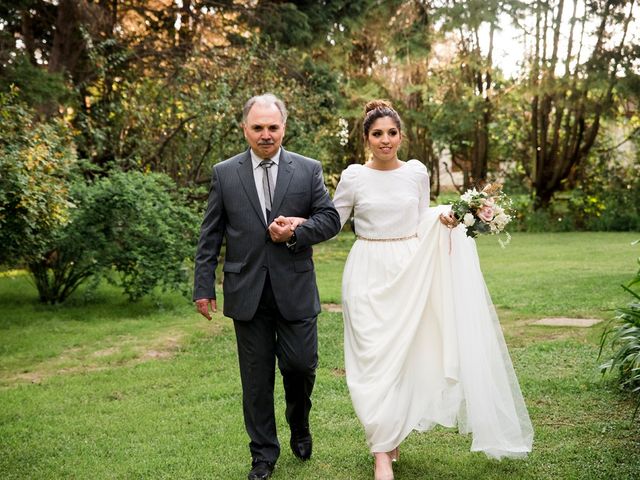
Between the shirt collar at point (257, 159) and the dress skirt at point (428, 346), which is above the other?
the shirt collar at point (257, 159)

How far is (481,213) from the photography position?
440 centimetres

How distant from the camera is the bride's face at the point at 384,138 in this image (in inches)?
177

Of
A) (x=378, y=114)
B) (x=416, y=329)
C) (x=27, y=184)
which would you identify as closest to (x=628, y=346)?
(x=416, y=329)

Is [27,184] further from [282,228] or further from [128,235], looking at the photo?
[282,228]

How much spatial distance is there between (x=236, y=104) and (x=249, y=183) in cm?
819

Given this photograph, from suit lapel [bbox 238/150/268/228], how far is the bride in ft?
1.80

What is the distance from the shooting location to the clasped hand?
414 cm

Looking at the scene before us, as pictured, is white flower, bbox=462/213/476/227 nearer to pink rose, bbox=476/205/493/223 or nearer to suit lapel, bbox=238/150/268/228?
Answer: pink rose, bbox=476/205/493/223

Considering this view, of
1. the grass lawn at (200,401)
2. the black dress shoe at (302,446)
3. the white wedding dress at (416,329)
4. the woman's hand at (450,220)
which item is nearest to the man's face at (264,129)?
the white wedding dress at (416,329)

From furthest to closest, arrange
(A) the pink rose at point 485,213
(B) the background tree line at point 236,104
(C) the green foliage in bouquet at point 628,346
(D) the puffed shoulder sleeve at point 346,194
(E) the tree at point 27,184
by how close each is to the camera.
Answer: (B) the background tree line at point 236,104 → (E) the tree at point 27,184 → (C) the green foliage in bouquet at point 628,346 → (D) the puffed shoulder sleeve at point 346,194 → (A) the pink rose at point 485,213

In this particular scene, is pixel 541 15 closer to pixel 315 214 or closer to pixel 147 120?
pixel 147 120

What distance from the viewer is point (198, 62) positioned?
12805mm

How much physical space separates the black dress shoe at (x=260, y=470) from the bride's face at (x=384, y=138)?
177cm

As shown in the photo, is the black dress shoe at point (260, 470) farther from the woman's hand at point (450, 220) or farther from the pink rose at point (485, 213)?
the pink rose at point (485, 213)
